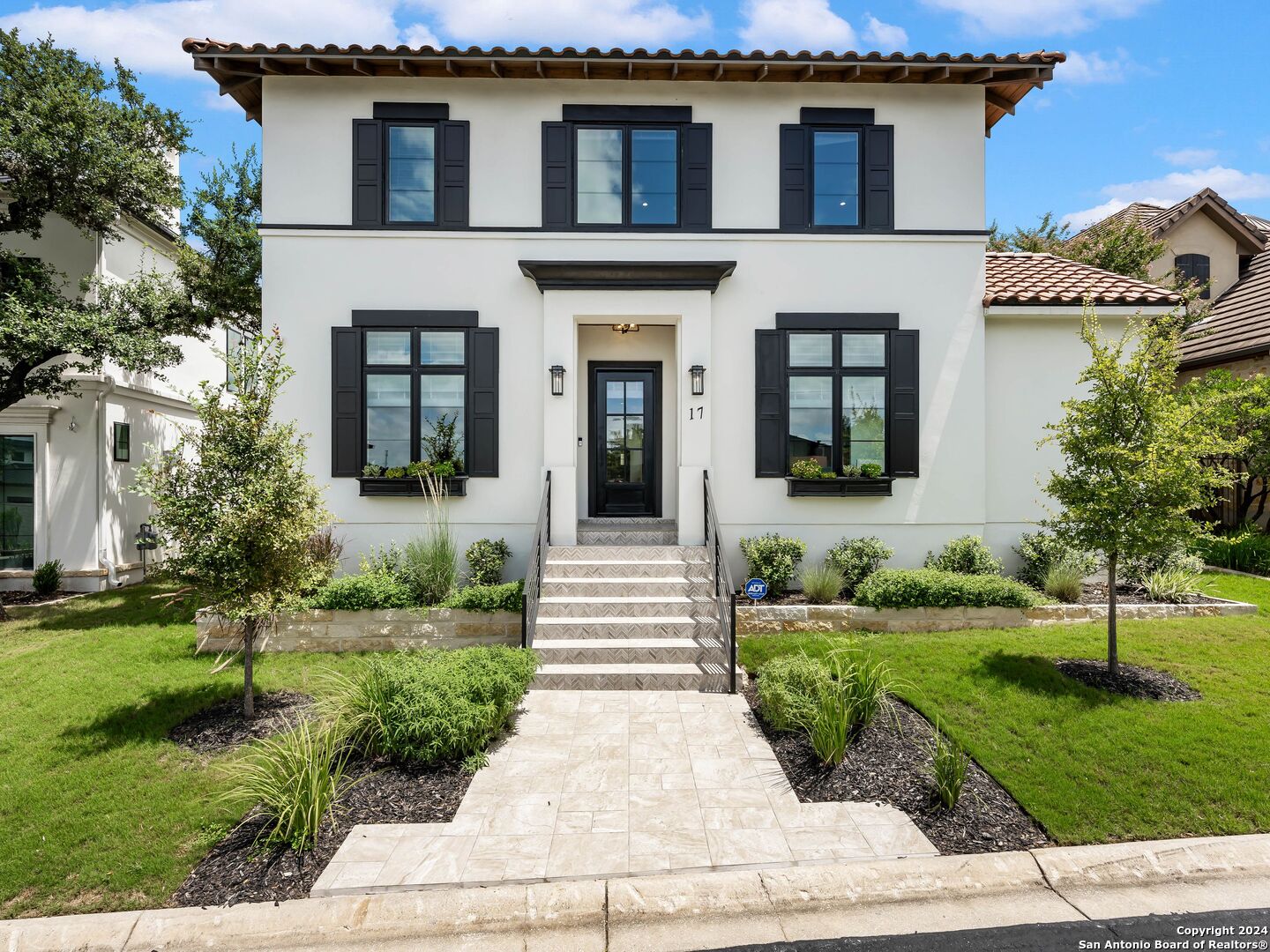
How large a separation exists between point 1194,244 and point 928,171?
1401 cm

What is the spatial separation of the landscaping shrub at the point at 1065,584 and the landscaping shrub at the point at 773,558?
3149 mm

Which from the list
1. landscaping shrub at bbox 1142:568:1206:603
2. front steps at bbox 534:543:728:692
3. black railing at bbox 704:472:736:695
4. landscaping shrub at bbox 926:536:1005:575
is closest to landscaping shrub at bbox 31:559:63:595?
front steps at bbox 534:543:728:692

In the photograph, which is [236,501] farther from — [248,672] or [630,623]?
[630,623]

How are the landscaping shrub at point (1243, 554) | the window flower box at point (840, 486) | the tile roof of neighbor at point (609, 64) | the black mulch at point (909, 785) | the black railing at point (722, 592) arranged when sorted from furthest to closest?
the landscaping shrub at point (1243, 554)
the window flower box at point (840, 486)
the tile roof of neighbor at point (609, 64)
the black railing at point (722, 592)
the black mulch at point (909, 785)

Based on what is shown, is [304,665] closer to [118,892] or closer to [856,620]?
[118,892]

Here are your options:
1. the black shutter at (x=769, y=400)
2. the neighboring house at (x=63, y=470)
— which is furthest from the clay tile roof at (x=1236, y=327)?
the neighboring house at (x=63, y=470)

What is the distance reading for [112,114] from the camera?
8.88 metres

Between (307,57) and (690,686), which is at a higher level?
(307,57)

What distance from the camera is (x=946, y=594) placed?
7434mm

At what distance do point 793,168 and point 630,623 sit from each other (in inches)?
269

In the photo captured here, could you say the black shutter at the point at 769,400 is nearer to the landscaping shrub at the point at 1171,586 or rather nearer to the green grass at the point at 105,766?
the landscaping shrub at the point at 1171,586

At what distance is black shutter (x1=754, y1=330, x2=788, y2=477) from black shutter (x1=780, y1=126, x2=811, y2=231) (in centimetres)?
169

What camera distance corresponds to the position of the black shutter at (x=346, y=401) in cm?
862

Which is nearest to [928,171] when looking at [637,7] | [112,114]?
[637,7]
